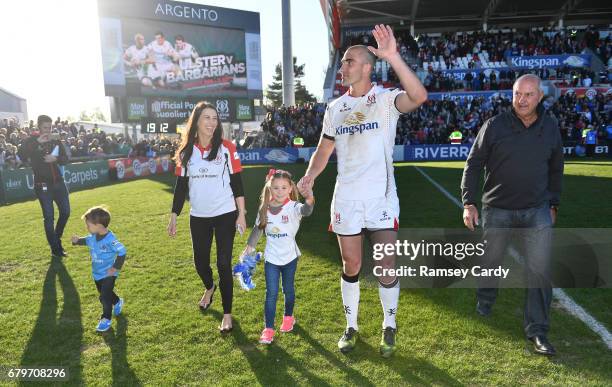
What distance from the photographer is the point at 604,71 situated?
3097 centimetres

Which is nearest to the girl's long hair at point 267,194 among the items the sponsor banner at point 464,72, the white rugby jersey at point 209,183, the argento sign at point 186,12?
the white rugby jersey at point 209,183

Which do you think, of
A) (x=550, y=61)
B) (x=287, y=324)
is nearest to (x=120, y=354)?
(x=287, y=324)

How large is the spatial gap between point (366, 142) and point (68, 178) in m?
16.4

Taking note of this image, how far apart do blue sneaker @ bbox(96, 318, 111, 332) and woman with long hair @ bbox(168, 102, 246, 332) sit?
44.3 inches

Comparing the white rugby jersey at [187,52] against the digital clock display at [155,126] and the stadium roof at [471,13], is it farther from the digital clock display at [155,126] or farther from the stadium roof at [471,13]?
the stadium roof at [471,13]

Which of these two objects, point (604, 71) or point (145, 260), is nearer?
point (145, 260)

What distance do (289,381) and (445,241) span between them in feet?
15.3

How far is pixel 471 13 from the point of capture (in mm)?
39281

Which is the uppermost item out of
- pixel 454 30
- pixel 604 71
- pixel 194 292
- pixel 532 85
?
pixel 454 30

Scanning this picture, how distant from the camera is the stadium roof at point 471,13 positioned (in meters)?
36.5

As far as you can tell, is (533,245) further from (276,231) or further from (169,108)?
(169,108)

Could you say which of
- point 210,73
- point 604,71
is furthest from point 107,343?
Answer: point 604,71

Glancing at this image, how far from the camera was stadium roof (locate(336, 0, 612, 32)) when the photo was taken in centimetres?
3653

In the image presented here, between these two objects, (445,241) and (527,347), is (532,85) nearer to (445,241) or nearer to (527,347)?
(527,347)
